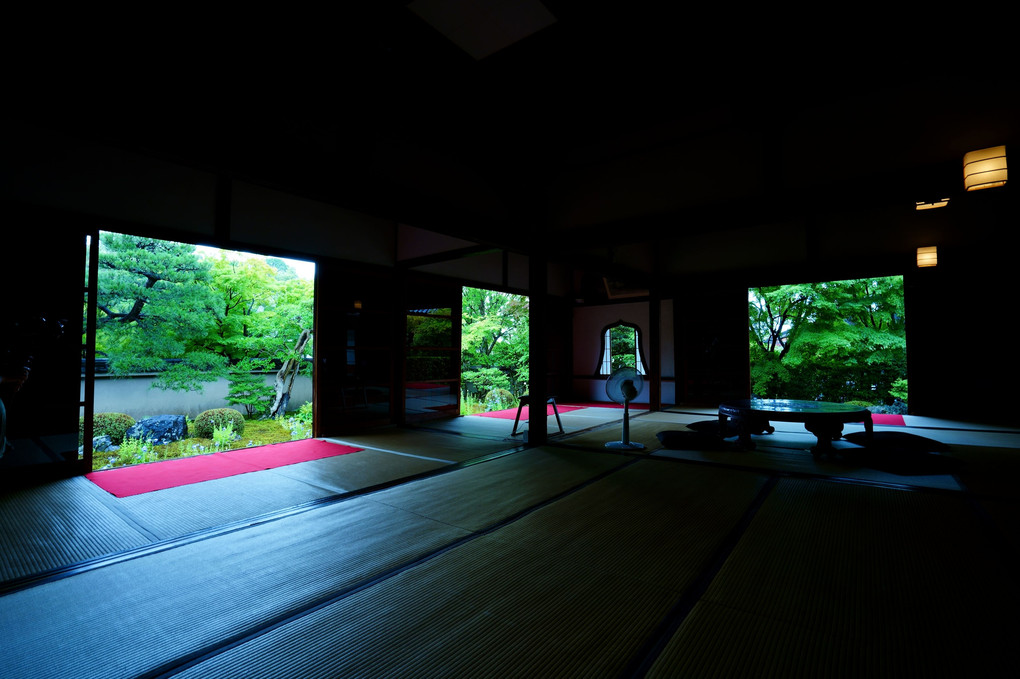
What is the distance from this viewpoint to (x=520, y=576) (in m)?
1.89

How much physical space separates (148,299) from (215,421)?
206 cm

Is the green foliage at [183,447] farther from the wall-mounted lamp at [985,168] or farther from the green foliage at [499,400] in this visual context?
the wall-mounted lamp at [985,168]

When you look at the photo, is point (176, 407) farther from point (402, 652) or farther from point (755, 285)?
point (755, 285)

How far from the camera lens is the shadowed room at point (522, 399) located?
1.55 meters

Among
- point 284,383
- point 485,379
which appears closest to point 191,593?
point 284,383

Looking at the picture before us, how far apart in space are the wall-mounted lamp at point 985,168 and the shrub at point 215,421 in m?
8.90

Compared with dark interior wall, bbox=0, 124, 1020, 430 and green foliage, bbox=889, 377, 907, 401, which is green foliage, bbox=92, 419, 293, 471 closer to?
dark interior wall, bbox=0, 124, 1020, 430

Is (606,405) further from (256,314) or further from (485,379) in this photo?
(256,314)

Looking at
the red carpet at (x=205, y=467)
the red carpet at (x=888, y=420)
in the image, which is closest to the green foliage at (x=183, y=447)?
the red carpet at (x=205, y=467)

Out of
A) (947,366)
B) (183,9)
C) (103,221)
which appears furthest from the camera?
(947,366)

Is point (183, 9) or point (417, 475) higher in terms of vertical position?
point (183, 9)

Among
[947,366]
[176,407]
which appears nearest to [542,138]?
[947,366]

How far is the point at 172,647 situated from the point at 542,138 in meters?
4.44

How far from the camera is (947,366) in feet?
20.7
